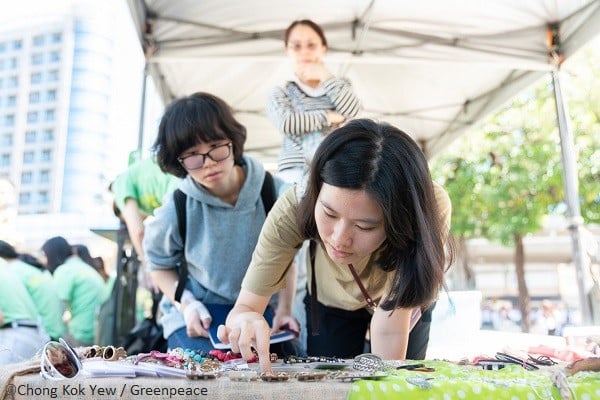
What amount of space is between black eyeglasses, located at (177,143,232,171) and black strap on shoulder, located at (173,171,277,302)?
143 millimetres

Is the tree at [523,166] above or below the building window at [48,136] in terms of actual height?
below

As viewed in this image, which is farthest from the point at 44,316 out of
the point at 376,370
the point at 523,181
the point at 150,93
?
the point at 523,181

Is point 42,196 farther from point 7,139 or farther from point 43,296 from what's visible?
point 43,296

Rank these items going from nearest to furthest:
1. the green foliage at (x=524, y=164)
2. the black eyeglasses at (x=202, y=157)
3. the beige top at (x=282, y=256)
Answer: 1. the beige top at (x=282, y=256)
2. the black eyeglasses at (x=202, y=157)
3. the green foliage at (x=524, y=164)

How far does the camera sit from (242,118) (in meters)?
5.71

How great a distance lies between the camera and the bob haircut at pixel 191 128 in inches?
71.4

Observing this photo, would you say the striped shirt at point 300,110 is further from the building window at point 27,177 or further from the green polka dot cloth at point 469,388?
the building window at point 27,177

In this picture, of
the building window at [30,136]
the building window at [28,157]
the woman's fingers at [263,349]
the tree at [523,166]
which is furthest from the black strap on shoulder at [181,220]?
the building window at [30,136]

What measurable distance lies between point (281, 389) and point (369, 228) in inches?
19.3

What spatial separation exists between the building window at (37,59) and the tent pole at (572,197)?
25.4 metres

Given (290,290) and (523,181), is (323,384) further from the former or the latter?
(523,181)

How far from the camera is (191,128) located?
1.81 metres

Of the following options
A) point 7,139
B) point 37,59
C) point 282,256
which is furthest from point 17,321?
point 37,59

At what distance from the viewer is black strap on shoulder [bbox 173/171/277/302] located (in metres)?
1.91
